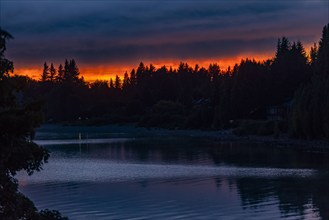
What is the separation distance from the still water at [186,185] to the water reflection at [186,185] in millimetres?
51

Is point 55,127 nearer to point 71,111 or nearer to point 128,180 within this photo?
point 71,111

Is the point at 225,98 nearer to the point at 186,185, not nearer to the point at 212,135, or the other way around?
the point at 212,135

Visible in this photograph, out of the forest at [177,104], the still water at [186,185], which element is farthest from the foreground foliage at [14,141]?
the still water at [186,185]

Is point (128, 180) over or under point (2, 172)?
under

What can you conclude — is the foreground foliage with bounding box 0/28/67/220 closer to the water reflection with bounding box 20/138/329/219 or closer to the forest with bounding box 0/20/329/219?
the forest with bounding box 0/20/329/219

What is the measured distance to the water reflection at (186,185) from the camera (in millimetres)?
29562

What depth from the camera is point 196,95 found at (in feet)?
516

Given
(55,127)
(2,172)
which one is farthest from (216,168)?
(55,127)

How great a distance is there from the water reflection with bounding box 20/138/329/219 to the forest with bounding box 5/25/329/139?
6.95 metres

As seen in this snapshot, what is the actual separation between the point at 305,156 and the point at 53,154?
29.4 m

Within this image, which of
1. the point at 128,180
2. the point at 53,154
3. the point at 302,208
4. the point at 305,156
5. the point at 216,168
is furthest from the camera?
the point at 53,154

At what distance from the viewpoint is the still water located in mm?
29516

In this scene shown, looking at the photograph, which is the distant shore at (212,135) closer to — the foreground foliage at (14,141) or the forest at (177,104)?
the forest at (177,104)

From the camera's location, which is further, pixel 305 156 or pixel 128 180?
pixel 305 156
